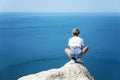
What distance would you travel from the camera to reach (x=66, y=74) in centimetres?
640

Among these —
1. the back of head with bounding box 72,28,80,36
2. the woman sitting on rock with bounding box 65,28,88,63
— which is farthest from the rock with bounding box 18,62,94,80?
the back of head with bounding box 72,28,80,36

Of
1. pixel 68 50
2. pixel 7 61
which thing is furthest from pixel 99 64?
pixel 68 50

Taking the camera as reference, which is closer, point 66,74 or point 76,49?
point 66,74

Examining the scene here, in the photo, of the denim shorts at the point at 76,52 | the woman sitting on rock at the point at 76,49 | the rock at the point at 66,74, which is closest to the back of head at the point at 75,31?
the woman sitting on rock at the point at 76,49

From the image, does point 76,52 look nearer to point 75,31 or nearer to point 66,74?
point 75,31

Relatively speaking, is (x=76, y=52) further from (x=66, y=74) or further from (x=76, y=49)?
(x=66, y=74)

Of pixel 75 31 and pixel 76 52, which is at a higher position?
pixel 75 31

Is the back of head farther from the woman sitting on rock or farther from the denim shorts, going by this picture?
the denim shorts

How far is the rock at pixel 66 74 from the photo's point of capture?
615cm

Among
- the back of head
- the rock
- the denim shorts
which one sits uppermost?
the back of head

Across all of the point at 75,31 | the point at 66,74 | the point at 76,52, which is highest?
the point at 75,31

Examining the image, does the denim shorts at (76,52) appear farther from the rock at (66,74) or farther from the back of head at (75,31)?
the back of head at (75,31)

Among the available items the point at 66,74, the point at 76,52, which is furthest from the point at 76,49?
the point at 66,74

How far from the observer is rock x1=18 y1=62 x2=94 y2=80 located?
6.15 meters
